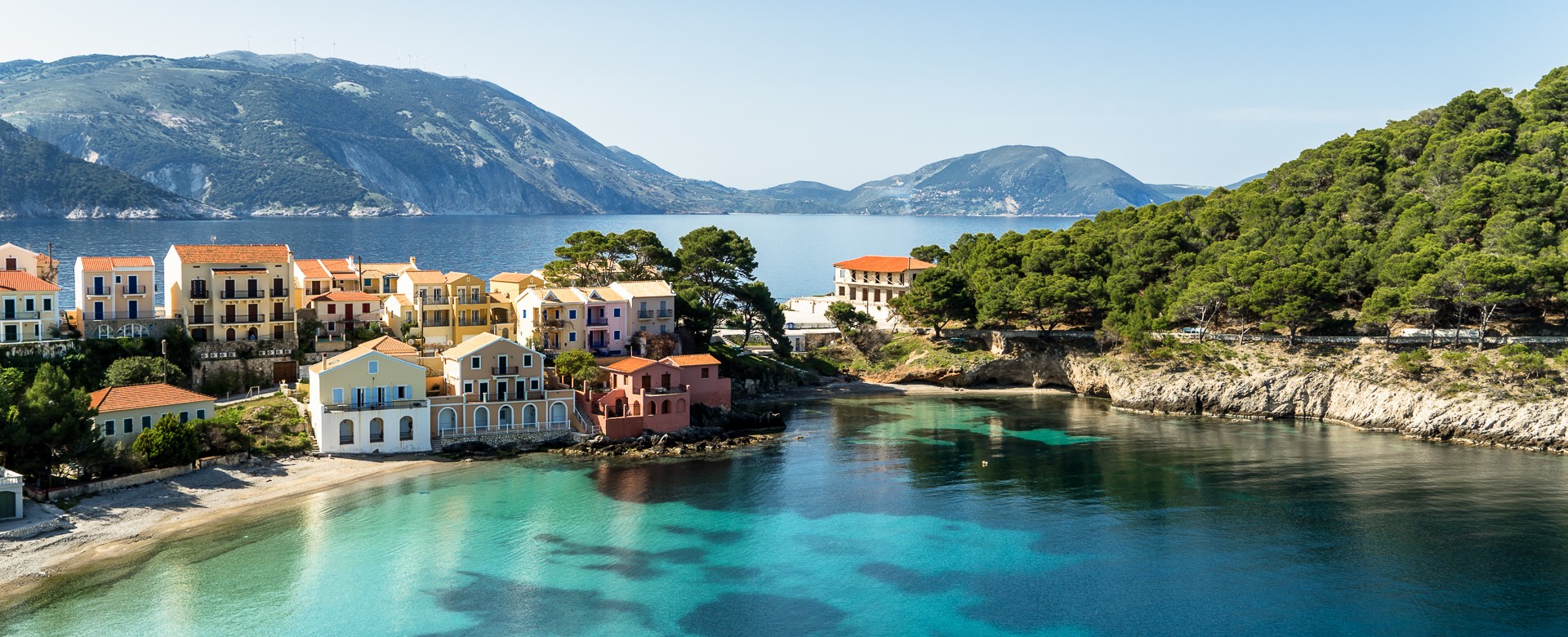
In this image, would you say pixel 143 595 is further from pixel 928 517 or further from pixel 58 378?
pixel 928 517

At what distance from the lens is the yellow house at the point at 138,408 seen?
45.2 meters

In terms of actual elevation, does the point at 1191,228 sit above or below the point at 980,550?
above

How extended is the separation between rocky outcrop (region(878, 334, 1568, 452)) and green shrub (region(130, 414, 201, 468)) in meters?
45.1

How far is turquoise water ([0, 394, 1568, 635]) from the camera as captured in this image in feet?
109

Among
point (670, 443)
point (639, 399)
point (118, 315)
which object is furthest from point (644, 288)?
point (118, 315)

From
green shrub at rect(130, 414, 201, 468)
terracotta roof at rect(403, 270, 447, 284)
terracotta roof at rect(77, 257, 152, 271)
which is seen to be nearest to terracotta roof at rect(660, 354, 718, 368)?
terracotta roof at rect(403, 270, 447, 284)

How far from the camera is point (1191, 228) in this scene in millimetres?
83375

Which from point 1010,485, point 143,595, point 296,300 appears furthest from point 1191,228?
point 143,595

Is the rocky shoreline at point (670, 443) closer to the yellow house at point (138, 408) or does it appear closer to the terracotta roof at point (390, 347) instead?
the terracotta roof at point (390, 347)

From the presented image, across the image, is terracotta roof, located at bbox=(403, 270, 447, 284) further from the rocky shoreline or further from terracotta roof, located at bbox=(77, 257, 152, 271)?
the rocky shoreline

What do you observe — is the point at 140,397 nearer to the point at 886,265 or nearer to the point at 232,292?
the point at 232,292

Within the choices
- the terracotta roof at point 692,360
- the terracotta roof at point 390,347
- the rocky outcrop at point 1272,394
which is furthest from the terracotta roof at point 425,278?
the rocky outcrop at point 1272,394

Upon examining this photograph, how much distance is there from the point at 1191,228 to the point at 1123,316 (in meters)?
15.3

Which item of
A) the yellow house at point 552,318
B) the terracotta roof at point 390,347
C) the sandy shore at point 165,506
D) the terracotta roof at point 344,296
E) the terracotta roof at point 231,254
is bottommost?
the sandy shore at point 165,506
